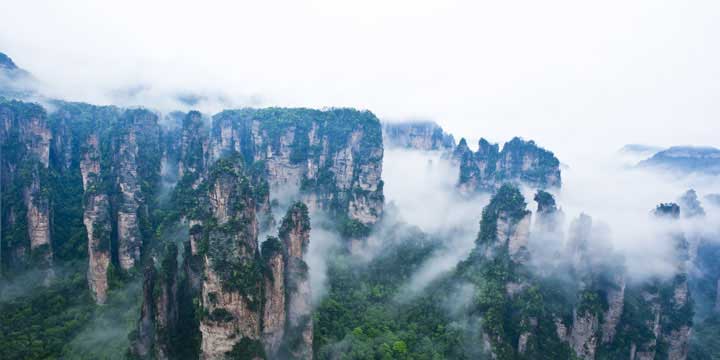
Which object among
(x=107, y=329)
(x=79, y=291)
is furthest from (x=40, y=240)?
(x=107, y=329)

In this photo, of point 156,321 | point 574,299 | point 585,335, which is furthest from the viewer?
point 574,299

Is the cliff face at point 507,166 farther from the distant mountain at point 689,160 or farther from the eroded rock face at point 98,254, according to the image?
the eroded rock face at point 98,254

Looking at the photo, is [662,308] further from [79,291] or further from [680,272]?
[79,291]

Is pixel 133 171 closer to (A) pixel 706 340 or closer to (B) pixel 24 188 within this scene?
(B) pixel 24 188

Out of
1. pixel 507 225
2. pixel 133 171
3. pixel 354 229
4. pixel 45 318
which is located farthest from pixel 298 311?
pixel 133 171

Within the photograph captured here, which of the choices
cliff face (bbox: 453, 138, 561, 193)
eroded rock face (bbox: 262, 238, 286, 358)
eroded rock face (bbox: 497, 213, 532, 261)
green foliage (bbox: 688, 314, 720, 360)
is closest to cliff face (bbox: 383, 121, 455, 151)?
cliff face (bbox: 453, 138, 561, 193)
